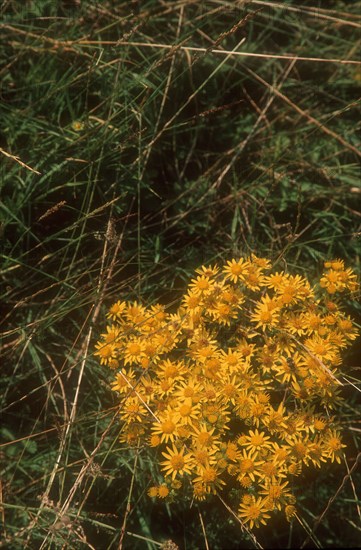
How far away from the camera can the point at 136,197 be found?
272 centimetres

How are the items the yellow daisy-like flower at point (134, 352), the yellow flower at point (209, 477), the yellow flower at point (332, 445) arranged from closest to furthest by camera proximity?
the yellow flower at point (209, 477)
the yellow flower at point (332, 445)
the yellow daisy-like flower at point (134, 352)

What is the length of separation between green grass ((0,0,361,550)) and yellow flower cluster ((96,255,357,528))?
0.17m

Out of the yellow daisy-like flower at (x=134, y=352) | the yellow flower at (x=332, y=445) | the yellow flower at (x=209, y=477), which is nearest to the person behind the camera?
the yellow flower at (x=209, y=477)

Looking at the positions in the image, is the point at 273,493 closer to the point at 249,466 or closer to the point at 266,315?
the point at 249,466

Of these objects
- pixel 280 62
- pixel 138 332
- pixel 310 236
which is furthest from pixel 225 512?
pixel 280 62

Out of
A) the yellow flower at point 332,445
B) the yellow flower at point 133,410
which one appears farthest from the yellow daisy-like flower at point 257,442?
the yellow flower at point 133,410

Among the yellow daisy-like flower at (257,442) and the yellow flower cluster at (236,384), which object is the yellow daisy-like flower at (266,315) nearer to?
the yellow flower cluster at (236,384)

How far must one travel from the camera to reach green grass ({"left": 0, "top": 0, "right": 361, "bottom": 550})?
229 cm

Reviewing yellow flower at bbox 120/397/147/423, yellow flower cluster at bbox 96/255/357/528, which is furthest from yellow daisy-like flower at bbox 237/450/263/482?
yellow flower at bbox 120/397/147/423

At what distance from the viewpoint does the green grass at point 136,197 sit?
2293 mm

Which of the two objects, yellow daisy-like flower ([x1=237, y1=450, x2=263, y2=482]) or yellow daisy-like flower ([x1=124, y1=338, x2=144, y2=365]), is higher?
yellow daisy-like flower ([x1=124, y1=338, x2=144, y2=365])

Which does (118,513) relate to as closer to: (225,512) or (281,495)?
(225,512)

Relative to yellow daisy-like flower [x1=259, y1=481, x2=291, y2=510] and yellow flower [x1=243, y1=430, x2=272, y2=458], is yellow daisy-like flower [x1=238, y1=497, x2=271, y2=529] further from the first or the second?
yellow flower [x1=243, y1=430, x2=272, y2=458]

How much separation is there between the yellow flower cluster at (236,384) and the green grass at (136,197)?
6.5 inches
